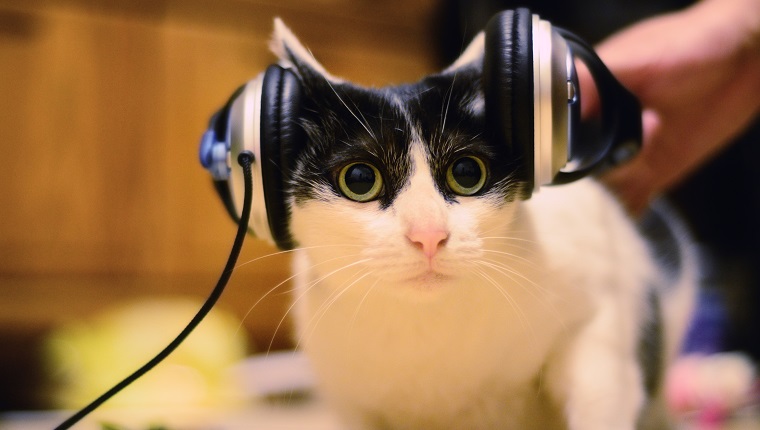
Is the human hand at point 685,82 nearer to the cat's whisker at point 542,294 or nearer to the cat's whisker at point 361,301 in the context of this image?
the cat's whisker at point 542,294

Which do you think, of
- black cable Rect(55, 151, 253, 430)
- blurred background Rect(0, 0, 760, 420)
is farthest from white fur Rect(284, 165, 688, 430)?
blurred background Rect(0, 0, 760, 420)

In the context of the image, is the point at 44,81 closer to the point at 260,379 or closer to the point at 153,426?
the point at 260,379

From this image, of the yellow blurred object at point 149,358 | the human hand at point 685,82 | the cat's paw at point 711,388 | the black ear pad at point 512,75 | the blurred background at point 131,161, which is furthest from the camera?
the blurred background at point 131,161

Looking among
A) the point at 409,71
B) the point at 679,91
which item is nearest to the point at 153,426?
the point at 679,91

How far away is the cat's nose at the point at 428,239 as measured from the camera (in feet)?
2.09

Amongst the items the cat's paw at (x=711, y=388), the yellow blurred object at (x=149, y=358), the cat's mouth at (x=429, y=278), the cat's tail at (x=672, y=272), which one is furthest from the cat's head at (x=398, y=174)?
the yellow blurred object at (x=149, y=358)

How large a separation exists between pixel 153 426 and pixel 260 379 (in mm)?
591

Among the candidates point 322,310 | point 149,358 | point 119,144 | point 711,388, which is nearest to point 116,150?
point 119,144

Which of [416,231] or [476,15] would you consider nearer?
[416,231]

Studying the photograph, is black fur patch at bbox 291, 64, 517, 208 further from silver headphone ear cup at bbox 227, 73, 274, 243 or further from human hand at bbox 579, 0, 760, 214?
human hand at bbox 579, 0, 760, 214

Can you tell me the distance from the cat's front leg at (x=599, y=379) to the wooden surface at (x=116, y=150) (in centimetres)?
109

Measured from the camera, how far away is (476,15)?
5.52 ft

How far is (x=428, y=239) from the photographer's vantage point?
25.2 inches

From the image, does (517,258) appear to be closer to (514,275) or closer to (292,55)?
(514,275)
